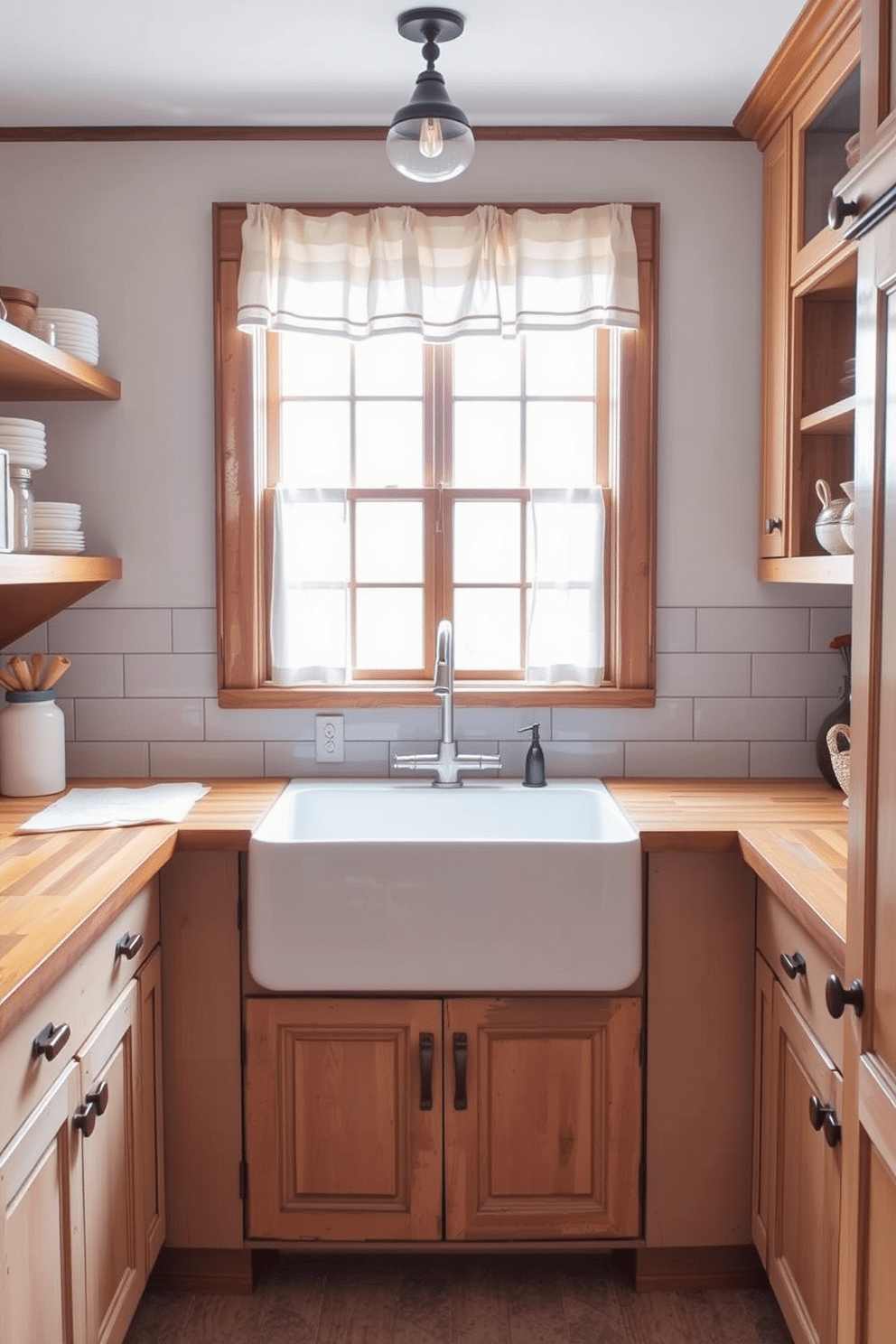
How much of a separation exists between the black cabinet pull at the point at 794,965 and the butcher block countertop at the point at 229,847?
0.11m

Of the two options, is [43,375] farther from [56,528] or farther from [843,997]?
[843,997]

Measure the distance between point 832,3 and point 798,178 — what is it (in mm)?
414

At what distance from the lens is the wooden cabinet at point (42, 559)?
2.19m

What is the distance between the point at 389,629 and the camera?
2959mm

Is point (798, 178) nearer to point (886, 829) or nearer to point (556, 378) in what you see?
point (556, 378)

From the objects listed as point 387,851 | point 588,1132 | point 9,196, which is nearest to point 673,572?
point 387,851

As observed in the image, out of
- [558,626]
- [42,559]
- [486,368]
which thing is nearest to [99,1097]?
[42,559]

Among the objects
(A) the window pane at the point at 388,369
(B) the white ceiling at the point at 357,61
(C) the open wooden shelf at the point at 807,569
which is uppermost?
(B) the white ceiling at the point at 357,61

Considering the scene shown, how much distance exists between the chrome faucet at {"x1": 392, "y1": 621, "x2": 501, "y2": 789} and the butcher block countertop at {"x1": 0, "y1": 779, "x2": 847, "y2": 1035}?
1.00ft

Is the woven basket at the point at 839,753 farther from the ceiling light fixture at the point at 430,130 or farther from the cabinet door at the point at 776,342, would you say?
the ceiling light fixture at the point at 430,130

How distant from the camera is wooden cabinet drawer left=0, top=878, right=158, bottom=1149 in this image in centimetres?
150

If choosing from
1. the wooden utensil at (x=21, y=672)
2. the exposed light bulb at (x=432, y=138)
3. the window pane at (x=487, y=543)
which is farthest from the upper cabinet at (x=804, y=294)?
the wooden utensil at (x=21, y=672)

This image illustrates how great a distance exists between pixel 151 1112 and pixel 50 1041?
2.41ft

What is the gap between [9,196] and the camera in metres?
2.82
